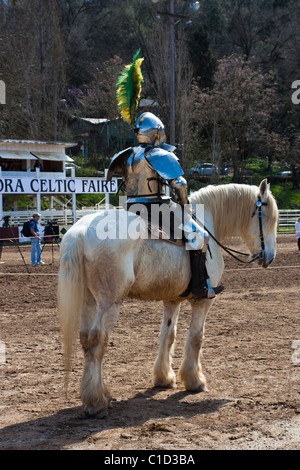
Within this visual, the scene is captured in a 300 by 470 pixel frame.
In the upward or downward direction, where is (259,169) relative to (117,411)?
upward

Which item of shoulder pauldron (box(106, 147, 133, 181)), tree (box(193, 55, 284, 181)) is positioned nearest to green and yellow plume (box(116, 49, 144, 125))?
shoulder pauldron (box(106, 147, 133, 181))

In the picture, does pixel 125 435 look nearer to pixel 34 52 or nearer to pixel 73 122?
pixel 34 52

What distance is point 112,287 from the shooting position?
5.05 m

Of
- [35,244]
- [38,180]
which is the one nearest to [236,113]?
[38,180]

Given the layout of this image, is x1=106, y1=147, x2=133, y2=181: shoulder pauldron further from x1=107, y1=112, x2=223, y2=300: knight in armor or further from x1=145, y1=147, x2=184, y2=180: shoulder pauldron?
x1=145, y1=147, x2=184, y2=180: shoulder pauldron

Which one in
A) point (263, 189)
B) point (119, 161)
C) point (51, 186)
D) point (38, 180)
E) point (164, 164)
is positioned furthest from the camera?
point (51, 186)

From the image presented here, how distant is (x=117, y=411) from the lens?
5.10 m

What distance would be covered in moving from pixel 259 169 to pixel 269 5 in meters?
20.9

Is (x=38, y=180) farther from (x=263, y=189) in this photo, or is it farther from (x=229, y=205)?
(x=263, y=189)

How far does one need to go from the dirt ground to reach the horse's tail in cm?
72

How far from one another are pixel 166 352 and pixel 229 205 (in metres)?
1.92

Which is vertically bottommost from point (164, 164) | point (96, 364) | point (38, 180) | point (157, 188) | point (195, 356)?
point (195, 356)

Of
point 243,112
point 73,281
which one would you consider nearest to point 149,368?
point 73,281

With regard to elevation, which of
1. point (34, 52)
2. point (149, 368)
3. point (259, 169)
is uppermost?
point (34, 52)
